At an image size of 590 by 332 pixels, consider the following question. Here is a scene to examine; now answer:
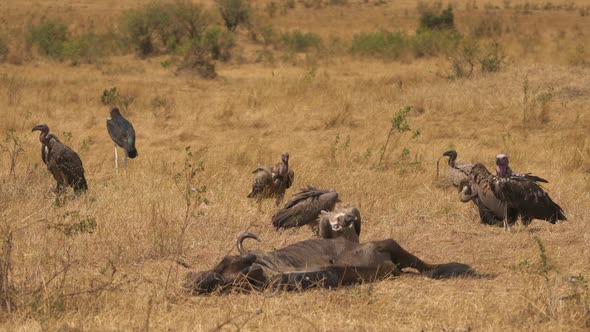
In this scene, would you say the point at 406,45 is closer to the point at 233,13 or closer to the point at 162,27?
the point at 162,27

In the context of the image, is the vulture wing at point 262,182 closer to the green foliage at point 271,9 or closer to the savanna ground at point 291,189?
the savanna ground at point 291,189

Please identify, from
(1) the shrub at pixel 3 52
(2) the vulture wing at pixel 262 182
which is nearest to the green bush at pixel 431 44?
(1) the shrub at pixel 3 52

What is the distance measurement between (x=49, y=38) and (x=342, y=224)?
21.2 m

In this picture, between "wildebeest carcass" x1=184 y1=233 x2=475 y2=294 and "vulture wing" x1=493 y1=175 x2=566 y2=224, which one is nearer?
"wildebeest carcass" x1=184 y1=233 x2=475 y2=294

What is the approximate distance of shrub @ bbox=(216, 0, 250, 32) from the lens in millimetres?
30453

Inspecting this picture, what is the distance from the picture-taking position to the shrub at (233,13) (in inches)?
1199

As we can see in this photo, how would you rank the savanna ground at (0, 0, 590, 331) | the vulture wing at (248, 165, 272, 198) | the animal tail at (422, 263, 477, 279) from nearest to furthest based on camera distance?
1. the savanna ground at (0, 0, 590, 331)
2. the animal tail at (422, 263, 477, 279)
3. the vulture wing at (248, 165, 272, 198)

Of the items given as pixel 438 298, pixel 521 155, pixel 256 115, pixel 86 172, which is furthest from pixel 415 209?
pixel 256 115

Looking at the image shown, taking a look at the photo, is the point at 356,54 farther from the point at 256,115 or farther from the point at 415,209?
the point at 415,209

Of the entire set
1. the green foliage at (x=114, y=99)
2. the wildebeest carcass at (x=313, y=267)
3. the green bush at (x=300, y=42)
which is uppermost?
the wildebeest carcass at (x=313, y=267)

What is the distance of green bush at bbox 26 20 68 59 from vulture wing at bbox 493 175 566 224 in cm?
1835

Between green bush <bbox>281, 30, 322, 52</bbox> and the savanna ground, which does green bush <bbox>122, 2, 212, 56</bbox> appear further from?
green bush <bbox>281, 30, 322, 52</bbox>

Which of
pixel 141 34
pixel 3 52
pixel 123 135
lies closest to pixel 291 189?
pixel 123 135

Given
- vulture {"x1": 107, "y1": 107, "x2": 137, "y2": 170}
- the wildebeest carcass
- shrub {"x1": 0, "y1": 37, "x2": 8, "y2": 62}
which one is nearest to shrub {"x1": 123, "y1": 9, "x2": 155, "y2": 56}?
shrub {"x1": 0, "y1": 37, "x2": 8, "y2": 62}
